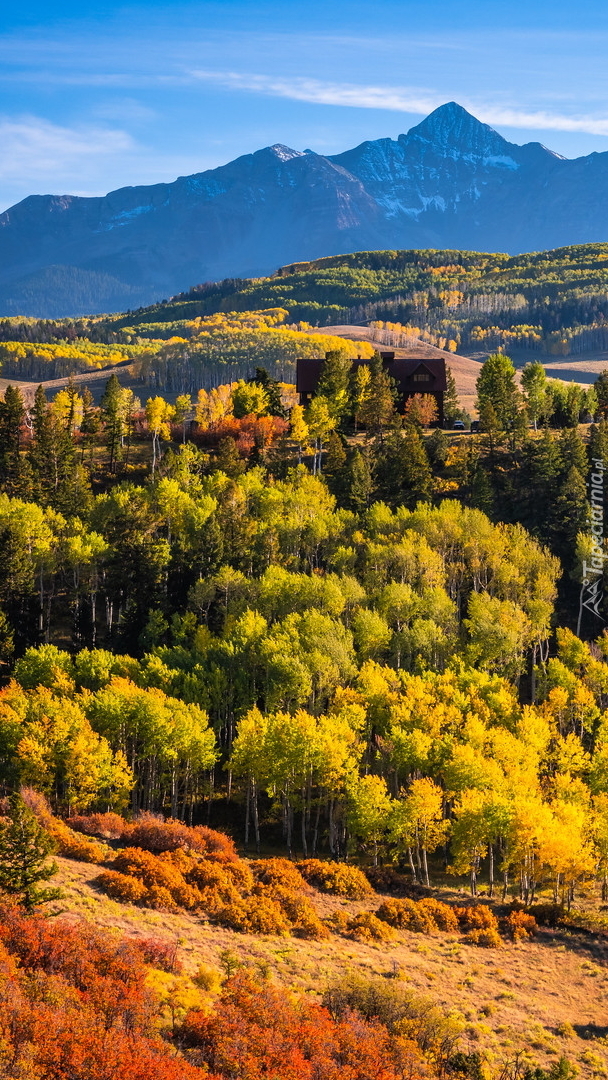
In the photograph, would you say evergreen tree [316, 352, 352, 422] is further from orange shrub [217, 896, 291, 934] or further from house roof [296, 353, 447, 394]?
orange shrub [217, 896, 291, 934]

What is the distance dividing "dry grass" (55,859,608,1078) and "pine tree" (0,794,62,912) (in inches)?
94.7

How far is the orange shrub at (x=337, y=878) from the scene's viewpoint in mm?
58844

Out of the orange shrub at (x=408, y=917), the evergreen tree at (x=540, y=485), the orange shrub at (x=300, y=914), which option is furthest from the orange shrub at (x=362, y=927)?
the evergreen tree at (x=540, y=485)

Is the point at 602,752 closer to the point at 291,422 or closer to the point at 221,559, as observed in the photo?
the point at 221,559

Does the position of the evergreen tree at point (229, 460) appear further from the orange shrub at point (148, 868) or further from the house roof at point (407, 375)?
the orange shrub at point (148, 868)

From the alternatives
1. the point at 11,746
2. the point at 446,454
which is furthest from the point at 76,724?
the point at 446,454

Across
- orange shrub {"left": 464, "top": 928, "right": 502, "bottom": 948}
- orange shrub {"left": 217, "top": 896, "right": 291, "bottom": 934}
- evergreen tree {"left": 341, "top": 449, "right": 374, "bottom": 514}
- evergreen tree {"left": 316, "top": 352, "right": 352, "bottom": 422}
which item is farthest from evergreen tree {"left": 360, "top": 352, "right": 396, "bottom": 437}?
orange shrub {"left": 217, "top": 896, "right": 291, "bottom": 934}

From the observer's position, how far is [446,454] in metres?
124

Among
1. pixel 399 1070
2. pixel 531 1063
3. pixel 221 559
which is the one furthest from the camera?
pixel 221 559

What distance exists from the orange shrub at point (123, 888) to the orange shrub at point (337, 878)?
13.2 meters

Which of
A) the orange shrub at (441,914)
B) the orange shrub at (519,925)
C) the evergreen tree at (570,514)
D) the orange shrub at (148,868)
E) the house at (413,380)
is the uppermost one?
the house at (413,380)

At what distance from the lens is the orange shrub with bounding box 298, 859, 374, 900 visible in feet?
193

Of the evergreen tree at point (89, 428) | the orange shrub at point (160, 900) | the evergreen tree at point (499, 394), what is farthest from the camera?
the evergreen tree at point (89, 428)

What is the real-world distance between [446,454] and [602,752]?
60.3m
